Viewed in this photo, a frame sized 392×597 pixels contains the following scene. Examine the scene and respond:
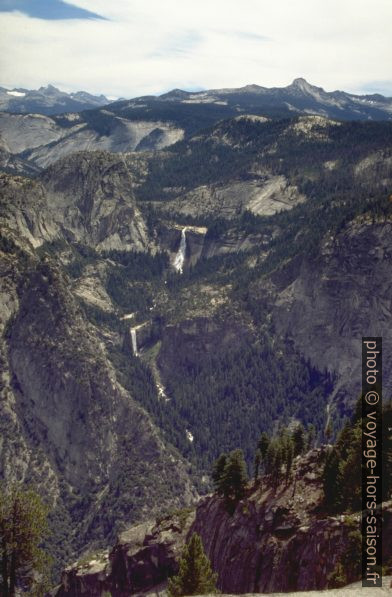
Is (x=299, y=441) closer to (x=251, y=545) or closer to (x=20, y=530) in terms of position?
(x=251, y=545)

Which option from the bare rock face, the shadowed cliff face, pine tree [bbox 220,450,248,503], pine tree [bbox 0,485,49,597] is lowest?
the shadowed cliff face

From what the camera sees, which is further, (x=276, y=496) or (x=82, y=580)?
(x=82, y=580)

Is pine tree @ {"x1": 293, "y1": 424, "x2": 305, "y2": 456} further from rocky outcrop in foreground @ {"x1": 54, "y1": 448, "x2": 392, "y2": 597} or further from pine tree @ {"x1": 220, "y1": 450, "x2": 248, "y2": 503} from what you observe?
pine tree @ {"x1": 220, "y1": 450, "x2": 248, "y2": 503}


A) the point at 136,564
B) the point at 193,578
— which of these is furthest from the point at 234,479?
the point at 193,578

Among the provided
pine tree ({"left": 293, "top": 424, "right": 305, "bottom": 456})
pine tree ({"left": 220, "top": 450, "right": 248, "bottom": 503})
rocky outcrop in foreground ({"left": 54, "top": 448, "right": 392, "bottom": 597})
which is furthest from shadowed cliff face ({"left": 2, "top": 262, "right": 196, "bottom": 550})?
pine tree ({"left": 220, "top": 450, "right": 248, "bottom": 503})

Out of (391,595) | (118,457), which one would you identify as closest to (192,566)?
(391,595)

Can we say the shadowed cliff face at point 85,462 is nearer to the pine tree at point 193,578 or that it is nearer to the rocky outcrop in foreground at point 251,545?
the rocky outcrop in foreground at point 251,545

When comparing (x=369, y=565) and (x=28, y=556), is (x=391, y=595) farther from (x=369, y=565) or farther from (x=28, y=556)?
(x=28, y=556)

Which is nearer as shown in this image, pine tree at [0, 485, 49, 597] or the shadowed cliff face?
pine tree at [0, 485, 49, 597]

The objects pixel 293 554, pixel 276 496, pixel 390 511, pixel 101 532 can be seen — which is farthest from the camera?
pixel 101 532
